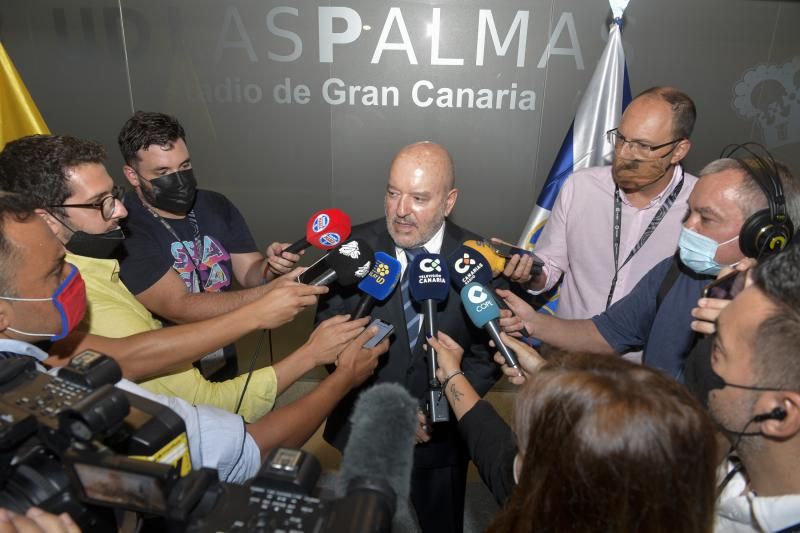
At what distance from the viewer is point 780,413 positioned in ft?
3.33

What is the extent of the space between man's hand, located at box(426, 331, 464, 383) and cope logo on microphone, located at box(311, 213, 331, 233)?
63cm

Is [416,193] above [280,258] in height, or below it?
above

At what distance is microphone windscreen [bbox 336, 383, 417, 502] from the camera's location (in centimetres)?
82

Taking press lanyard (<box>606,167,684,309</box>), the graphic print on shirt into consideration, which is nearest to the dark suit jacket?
the graphic print on shirt

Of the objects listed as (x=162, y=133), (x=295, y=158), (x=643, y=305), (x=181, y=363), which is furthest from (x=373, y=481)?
(x=295, y=158)

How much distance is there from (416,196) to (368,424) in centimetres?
116

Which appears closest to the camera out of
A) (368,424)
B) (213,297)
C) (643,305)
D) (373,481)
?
(373,481)

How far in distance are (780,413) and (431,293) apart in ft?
3.17

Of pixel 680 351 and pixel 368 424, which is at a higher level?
pixel 368 424

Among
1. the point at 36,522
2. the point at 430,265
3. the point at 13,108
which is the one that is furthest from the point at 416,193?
the point at 13,108

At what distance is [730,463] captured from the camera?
122 cm

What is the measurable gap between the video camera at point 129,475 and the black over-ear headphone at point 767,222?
4.32 feet

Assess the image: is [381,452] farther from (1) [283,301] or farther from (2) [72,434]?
(1) [283,301]

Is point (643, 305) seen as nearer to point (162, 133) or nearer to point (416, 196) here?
point (416, 196)
